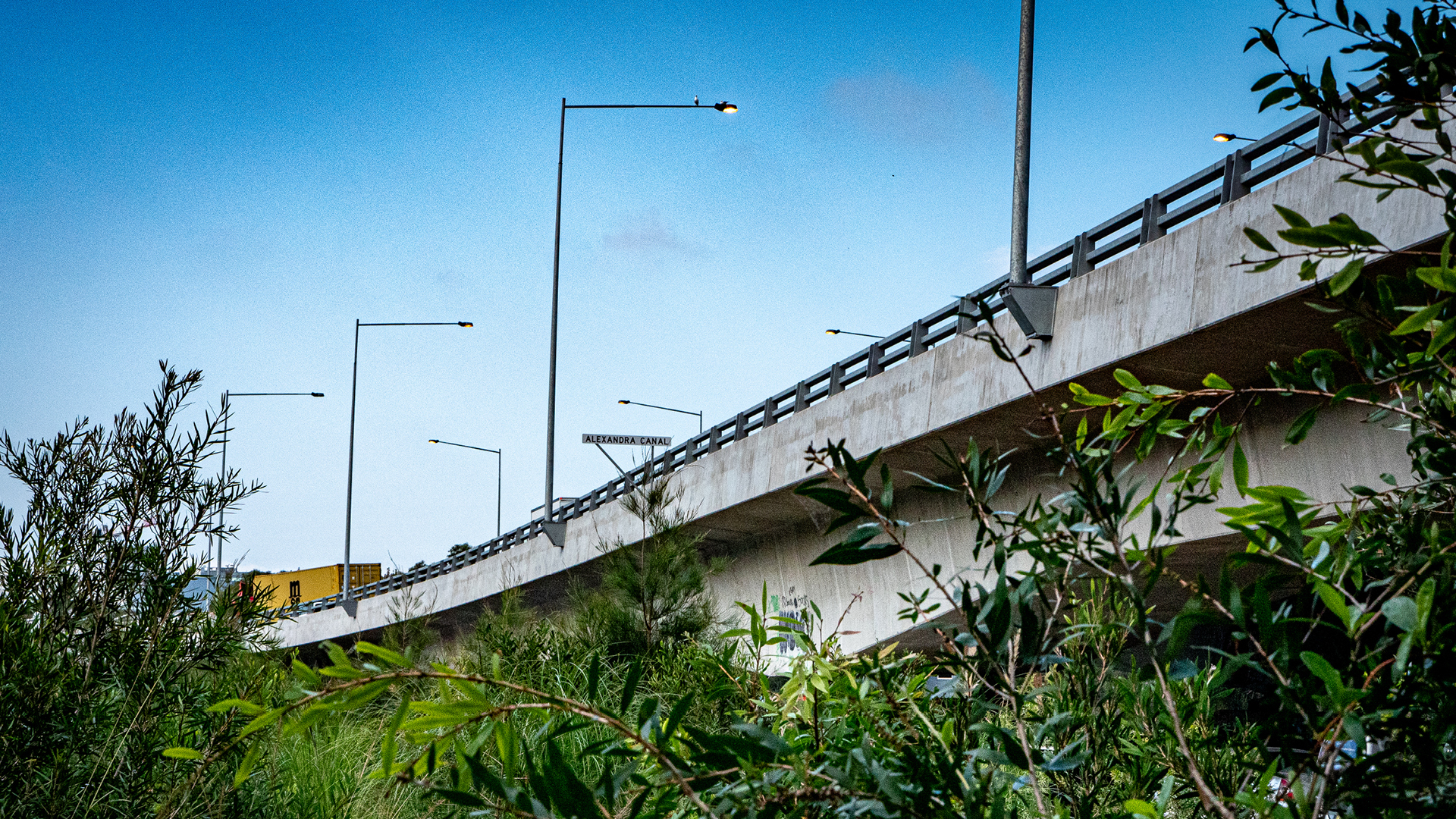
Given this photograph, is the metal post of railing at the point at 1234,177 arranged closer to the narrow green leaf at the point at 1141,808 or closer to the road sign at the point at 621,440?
the narrow green leaf at the point at 1141,808

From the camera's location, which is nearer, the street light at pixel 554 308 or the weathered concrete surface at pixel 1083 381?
the weathered concrete surface at pixel 1083 381

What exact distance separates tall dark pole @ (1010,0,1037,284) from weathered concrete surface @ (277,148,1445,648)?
2.53 ft

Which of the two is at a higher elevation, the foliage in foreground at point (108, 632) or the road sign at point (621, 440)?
the road sign at point (621, 440)

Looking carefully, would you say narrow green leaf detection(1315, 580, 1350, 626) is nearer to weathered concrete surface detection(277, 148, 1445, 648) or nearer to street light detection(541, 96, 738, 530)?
weathered concrete surface detection(277, 148, 1445, 648)

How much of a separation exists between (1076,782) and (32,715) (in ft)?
14.1

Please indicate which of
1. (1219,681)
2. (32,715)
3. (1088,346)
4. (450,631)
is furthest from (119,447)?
(450,631)

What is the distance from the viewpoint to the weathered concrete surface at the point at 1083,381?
9117 mm

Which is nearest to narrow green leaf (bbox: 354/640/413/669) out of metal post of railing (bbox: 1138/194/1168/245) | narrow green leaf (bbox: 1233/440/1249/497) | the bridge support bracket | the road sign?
narrow green leaf (bbox: 1233/440/1249/497)

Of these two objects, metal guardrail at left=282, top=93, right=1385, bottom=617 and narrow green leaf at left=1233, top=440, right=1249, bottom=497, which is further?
metal guardrail at left=282, top=93, right=1385, bottom=617

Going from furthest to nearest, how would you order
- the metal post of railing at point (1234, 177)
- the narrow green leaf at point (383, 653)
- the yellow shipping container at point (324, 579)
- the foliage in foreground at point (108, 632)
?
the yellow shipping container at point (324, 579) < the metal post of railing at point (1234, 177) < the foliage in foreground at point (108, 632) < the narrow green leaf at point (383, 653)

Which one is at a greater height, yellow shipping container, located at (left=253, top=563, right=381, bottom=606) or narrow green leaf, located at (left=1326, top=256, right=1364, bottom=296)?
narrow green leaf, located at (left=1326, top=256, right=1364, bottom=296)

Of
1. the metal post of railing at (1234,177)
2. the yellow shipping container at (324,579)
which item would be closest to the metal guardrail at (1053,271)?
the metal post of railing at (1234,177)

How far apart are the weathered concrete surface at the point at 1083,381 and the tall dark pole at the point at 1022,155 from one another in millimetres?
771

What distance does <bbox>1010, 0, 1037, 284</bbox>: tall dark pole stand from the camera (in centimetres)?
1277
